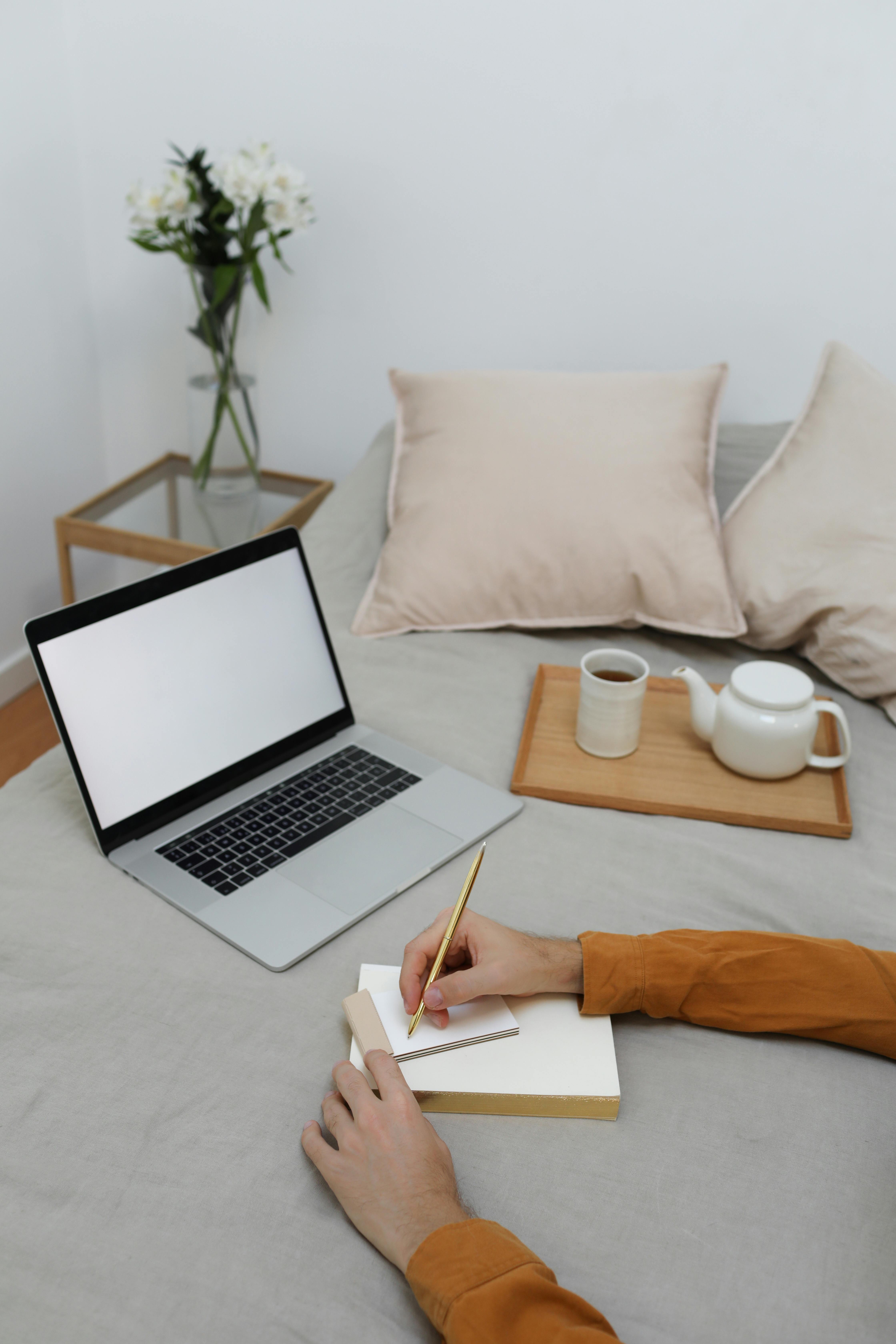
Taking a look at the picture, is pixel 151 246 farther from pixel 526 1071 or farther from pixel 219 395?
pixel 526 1071

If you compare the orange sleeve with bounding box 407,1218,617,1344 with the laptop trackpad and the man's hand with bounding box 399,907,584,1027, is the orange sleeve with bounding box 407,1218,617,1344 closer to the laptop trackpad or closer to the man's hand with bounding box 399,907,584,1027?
the man's hand with bounding box 399,907,584,1027

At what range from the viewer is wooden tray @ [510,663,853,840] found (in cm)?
116

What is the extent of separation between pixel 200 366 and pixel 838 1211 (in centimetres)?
180

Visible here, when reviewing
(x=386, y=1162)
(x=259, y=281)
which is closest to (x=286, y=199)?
(x=259, y=281)

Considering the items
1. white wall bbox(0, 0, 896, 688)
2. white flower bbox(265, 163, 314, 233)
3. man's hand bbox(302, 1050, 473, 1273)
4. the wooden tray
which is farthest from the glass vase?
man's hand bbox(302, 1050, 473, 1273)

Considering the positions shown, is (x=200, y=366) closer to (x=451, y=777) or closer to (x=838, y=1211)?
(x=451, y=777)

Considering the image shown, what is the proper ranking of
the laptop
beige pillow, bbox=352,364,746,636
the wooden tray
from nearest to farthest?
the laptop < the wooden tray < beige pillow, bbox=352,364,746,636

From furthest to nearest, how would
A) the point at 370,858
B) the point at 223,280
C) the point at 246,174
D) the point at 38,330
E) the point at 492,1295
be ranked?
1. the point at 38,330
2. the point at 223,280
3. the point at 246,174
4. the point at 370,858
5. the point at 492,1295

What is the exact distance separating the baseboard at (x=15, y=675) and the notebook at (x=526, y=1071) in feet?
5.47

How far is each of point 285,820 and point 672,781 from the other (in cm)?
45

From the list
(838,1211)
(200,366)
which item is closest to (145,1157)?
(838,1211)

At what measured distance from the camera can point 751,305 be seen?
1.90 meters

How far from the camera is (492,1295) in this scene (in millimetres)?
629

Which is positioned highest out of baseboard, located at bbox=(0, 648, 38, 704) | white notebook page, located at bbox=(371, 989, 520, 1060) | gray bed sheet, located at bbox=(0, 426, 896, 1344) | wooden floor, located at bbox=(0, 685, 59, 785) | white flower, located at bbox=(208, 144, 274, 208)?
white flower, located at bbox=(208, 144, 274, 208)
